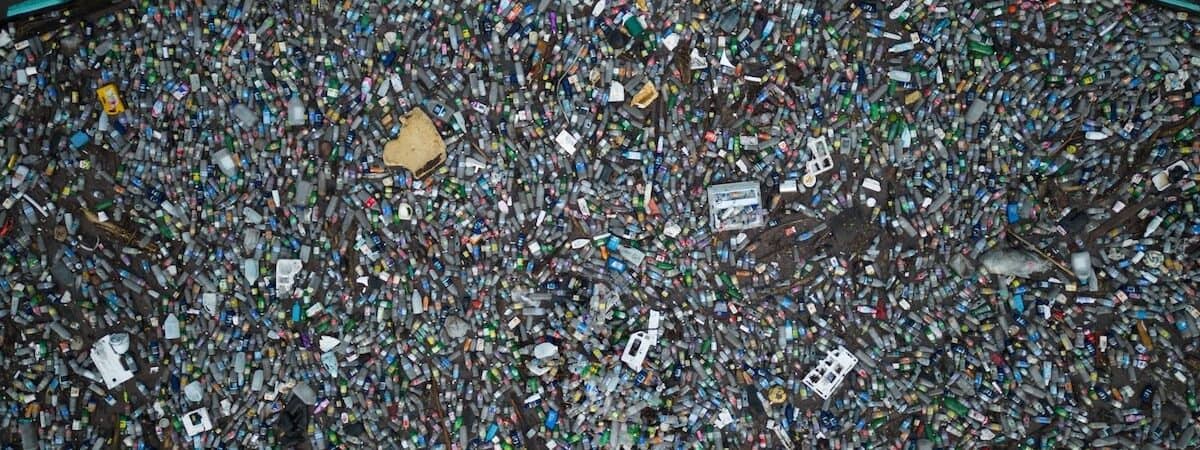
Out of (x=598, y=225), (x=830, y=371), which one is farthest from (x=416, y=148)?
(x=830, y=371)

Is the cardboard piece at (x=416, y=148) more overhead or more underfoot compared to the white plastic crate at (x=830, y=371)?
more overhead

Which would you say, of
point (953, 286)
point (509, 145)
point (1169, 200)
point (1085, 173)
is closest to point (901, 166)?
point (953, 286)

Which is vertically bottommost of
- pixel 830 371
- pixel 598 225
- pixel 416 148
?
pixel 830 371

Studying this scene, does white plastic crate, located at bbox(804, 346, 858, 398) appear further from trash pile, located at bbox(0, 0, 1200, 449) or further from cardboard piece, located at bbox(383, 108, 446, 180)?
cardboard piece, located at bbox(383, 108, 446, 180)

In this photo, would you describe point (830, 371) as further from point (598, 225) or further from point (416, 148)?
point (416, 148)

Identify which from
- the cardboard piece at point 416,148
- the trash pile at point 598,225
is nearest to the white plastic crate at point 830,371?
the trash pile at point 598,225

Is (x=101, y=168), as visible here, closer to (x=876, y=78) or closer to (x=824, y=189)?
(x=824, y=189)

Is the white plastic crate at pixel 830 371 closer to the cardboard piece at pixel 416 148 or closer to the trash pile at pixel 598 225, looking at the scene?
the trash pile at pixel 598 225

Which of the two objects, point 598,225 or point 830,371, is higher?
point 598,225
